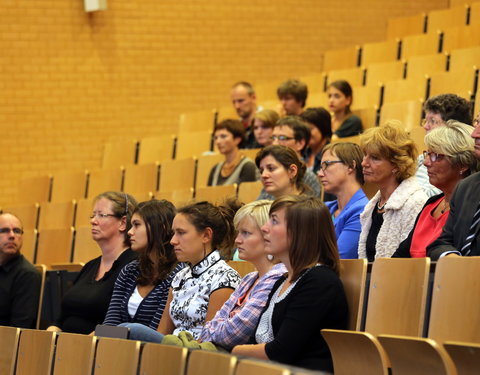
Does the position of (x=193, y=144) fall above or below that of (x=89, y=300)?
above

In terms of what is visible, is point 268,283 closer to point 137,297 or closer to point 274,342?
point 274,342

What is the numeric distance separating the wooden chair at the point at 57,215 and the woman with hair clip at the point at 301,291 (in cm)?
311

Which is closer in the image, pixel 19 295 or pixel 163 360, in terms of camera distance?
pixel 163 360

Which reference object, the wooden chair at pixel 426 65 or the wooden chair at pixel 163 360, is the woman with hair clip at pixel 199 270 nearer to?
the wooden chair at pixel 163 360

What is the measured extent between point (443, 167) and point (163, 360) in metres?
1.11

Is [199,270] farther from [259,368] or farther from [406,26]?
[406,26]

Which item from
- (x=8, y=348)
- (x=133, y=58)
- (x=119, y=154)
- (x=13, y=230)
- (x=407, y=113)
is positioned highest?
(x=133, y=58)

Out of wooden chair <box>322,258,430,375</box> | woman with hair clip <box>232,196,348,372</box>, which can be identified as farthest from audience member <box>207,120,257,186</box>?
wooden chair <box>322,258,430,375</box>

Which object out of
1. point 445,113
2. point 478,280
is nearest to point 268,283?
point 478,280

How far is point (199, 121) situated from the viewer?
664 cm

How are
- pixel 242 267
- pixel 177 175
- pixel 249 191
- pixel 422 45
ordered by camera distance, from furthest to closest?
pixel 422 45, pixel 177 175, pixel 249 191, pixel 242 267

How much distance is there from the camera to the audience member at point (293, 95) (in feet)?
17.4

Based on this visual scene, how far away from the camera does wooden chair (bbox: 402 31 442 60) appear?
6.20 metres

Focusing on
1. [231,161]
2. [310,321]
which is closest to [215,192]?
[231,161]
